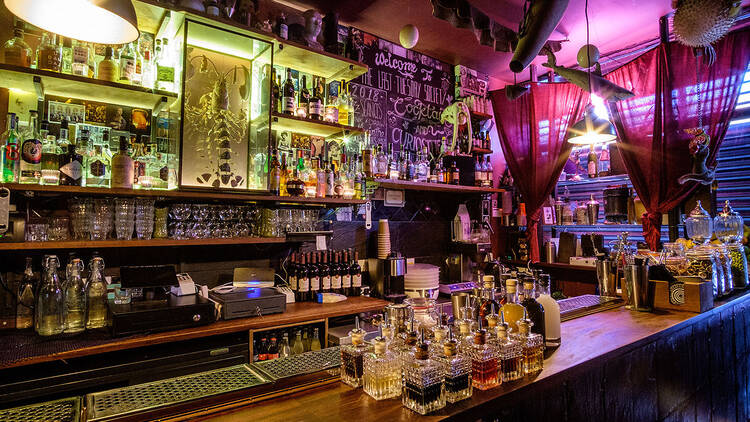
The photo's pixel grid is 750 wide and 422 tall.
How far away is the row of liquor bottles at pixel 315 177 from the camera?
9.76ft

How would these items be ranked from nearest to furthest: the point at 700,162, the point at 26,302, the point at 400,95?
the point at 26,302 → the point at 700,162 → the point at 400,95

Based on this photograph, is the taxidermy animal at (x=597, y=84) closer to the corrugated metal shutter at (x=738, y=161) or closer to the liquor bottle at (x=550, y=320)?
the liquor bottle at (x=550, y=320)

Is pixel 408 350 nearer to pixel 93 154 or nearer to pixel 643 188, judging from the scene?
pixel 93 154

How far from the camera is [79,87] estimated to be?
93.0 inches

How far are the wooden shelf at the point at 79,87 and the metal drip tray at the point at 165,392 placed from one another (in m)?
1.88

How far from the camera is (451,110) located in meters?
4.41

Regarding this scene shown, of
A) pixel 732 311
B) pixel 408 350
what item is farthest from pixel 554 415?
pixel 732 311

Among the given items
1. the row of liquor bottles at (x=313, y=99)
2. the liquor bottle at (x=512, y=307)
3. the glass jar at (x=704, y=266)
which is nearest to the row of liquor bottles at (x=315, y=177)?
the row of liquor bottles at (x=313, y=99)

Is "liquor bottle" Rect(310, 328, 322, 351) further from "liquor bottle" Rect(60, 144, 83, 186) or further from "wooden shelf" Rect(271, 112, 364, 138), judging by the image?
"liquor bottle" Rect(60, 144, 83, 186)

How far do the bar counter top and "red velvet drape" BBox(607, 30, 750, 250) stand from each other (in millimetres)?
1296

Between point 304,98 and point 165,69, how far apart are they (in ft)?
3.31

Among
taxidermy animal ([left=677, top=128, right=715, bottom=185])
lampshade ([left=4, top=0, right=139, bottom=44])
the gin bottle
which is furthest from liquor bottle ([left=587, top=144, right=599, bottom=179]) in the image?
lampshade ([left=4, top=0, right=139, bottom=44])

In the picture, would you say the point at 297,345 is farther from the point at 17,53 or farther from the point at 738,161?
the point at 738,161

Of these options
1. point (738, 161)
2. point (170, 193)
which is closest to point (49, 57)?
point (170, 193)
